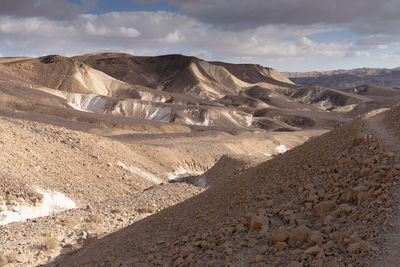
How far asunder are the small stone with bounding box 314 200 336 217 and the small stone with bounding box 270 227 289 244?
2.13 ft

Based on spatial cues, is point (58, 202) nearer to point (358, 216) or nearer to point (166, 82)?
point (358, 216)

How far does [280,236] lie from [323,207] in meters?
0.87

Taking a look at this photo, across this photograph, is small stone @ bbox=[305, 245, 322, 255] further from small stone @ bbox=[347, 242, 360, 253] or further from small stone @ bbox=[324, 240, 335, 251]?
small stone @ bbox=[347, 242, 360, 253]

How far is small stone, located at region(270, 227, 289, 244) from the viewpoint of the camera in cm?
540

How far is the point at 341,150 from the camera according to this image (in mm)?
7426

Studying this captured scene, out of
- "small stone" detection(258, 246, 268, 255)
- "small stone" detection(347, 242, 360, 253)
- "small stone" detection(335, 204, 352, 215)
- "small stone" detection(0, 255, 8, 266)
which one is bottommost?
"small stone" detection(0, 255, 8, 266)

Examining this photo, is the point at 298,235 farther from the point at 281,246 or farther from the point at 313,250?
the point at 313,250

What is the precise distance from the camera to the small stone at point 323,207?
5.72 metres

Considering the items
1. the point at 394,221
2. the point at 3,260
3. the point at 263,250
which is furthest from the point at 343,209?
the point at 3,260

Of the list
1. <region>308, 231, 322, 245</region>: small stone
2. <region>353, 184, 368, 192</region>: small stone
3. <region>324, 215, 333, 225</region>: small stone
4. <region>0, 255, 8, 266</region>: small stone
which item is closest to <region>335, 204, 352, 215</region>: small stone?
<region>324, 215, 333, 225</region>: small stone

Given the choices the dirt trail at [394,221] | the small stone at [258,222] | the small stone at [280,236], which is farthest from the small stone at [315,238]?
the small stone at [258,222]

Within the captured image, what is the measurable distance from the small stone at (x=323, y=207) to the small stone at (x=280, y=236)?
65 cm

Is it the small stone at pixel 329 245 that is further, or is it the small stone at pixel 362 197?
the small stone at pixel 362 197

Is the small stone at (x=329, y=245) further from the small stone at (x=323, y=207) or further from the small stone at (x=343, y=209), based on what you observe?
the small stone at (x=323, y=207)
